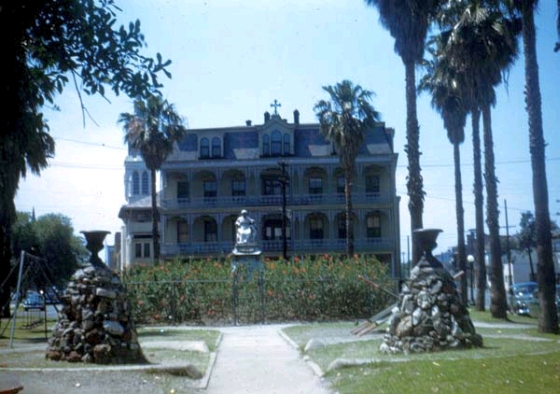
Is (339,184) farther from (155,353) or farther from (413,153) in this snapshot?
(155,353)

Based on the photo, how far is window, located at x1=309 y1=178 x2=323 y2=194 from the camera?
5522 centimetres

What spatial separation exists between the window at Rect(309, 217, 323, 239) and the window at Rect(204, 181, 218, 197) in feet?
24.1

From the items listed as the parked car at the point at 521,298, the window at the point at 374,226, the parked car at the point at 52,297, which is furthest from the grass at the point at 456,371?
the window at the point at 374,226

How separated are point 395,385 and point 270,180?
44.0 m

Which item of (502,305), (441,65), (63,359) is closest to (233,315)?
(502,305)

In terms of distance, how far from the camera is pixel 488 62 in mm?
27406

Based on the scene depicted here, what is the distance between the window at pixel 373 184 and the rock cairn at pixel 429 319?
3895 cm

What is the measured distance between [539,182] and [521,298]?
16.6m

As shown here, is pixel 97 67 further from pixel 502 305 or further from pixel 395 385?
pixel 502 305

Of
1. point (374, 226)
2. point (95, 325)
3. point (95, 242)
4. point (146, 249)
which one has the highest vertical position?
point (374, 226)

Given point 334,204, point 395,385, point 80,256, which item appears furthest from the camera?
point 80,256

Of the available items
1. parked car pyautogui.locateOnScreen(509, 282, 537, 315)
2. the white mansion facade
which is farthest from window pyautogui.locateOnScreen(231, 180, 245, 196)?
parked car pyautogui.locateOnScreen(509, 282, 537, 315)

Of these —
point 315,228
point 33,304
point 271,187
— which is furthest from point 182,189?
point 33,304

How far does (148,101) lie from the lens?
9.59 meters
